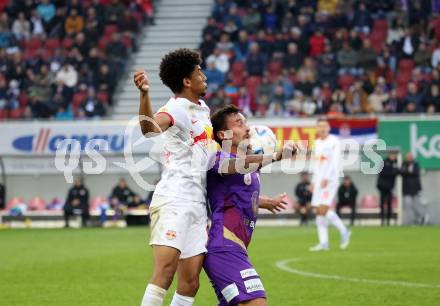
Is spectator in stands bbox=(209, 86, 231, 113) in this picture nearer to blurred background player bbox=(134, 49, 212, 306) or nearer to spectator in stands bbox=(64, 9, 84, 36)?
spectator in stands bbox=(64, 9, 84, 36)

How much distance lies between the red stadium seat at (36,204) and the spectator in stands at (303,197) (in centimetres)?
778

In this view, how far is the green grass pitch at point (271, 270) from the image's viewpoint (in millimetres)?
11750

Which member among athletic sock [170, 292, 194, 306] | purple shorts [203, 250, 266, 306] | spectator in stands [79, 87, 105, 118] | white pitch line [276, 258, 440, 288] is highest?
spectator in stands [79, 87, 105, 118]

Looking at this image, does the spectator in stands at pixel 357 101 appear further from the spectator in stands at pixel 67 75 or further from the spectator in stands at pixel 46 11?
the spectator in stands at pixel 46 11

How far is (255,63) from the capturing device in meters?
31.8

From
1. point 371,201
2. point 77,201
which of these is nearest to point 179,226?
point 77,201

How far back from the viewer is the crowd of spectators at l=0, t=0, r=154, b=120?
3244cm

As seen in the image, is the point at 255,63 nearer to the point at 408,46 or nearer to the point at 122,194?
the point at 408,46

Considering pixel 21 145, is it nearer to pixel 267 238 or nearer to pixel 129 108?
pixel 129 108

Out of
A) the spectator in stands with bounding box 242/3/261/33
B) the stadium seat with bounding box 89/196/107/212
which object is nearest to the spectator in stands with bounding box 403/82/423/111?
the spectator in stands with bounding box 242/3/261/33

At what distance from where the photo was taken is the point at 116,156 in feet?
98.6

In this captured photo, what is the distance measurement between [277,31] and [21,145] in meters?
9.32

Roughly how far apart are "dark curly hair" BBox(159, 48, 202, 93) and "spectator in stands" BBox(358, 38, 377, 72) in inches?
918

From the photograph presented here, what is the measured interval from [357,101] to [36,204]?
10180 millimetres
